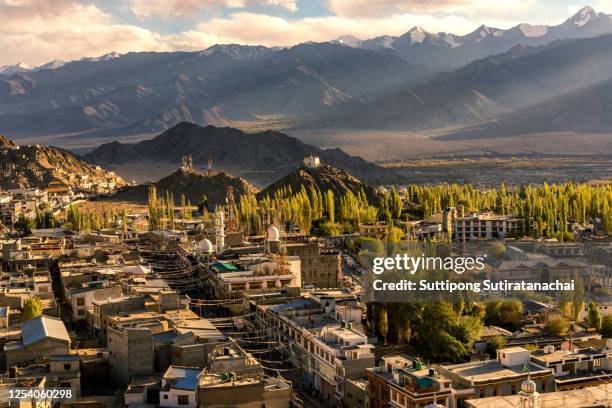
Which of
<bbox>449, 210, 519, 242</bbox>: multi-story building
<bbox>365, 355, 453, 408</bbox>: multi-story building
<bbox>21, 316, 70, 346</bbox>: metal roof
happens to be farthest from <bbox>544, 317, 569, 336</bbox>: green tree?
<bbox>449, 210, 519, 242</bbox>: multi-story building

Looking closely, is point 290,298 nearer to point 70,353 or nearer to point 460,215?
point 70,353

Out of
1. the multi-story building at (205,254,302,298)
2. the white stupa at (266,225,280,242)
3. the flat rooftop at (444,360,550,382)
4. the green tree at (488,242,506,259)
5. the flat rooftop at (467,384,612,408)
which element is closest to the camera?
the flat rooftop at (467,384,612,408)

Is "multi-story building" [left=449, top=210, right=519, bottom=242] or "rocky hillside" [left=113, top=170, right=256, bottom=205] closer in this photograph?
"multi-story building" [left=449, top=210, right=519, bottom=242]

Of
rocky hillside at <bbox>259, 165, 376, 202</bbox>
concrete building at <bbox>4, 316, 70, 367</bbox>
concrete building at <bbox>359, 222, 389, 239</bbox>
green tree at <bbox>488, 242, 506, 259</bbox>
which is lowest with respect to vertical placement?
concrete building at <bbox>4, 316, 70, 367</bbox>

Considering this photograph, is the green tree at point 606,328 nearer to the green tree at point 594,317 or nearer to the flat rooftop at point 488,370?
the green tree at point 594,317

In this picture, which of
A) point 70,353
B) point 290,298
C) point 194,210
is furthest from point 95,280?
point 194,210

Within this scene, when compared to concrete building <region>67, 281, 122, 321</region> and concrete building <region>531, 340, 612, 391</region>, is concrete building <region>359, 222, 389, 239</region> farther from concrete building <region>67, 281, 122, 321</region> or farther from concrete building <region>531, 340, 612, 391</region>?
concrete building <region>531, 340, 612, 391</region>
